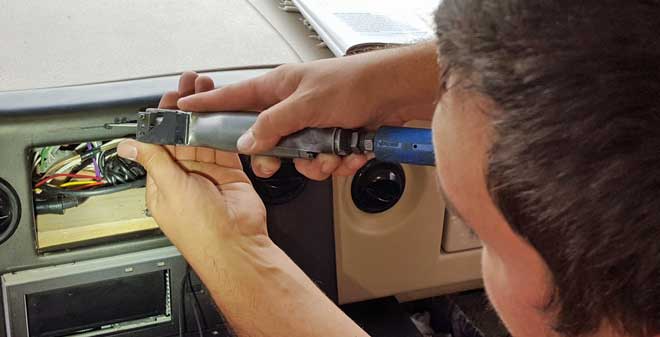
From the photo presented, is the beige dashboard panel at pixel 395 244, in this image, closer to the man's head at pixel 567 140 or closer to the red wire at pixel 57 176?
the red wire at pixel 57 176

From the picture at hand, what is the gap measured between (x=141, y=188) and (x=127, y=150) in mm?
89

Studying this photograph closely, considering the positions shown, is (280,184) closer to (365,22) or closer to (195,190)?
(195,190)

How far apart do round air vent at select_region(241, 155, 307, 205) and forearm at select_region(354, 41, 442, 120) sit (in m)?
0.13

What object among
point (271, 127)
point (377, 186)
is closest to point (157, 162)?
point (271, 127)

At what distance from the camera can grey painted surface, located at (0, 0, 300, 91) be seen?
2.74 feet

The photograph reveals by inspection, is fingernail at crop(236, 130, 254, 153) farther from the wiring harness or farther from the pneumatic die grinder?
the wiring harness

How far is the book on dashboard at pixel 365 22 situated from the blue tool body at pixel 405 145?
0.24 m

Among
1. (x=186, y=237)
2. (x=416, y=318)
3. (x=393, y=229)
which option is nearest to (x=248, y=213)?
(x=186, y=237)

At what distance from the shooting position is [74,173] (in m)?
0.80

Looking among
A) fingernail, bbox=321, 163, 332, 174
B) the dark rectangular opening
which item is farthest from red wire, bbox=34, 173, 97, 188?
fingernail, bbox=321, 163, 332, 174

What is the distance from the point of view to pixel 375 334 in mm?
961

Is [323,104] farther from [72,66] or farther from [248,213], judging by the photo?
[72,66]

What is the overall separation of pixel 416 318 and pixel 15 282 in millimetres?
576

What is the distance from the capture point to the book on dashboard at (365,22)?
35.7 inches
